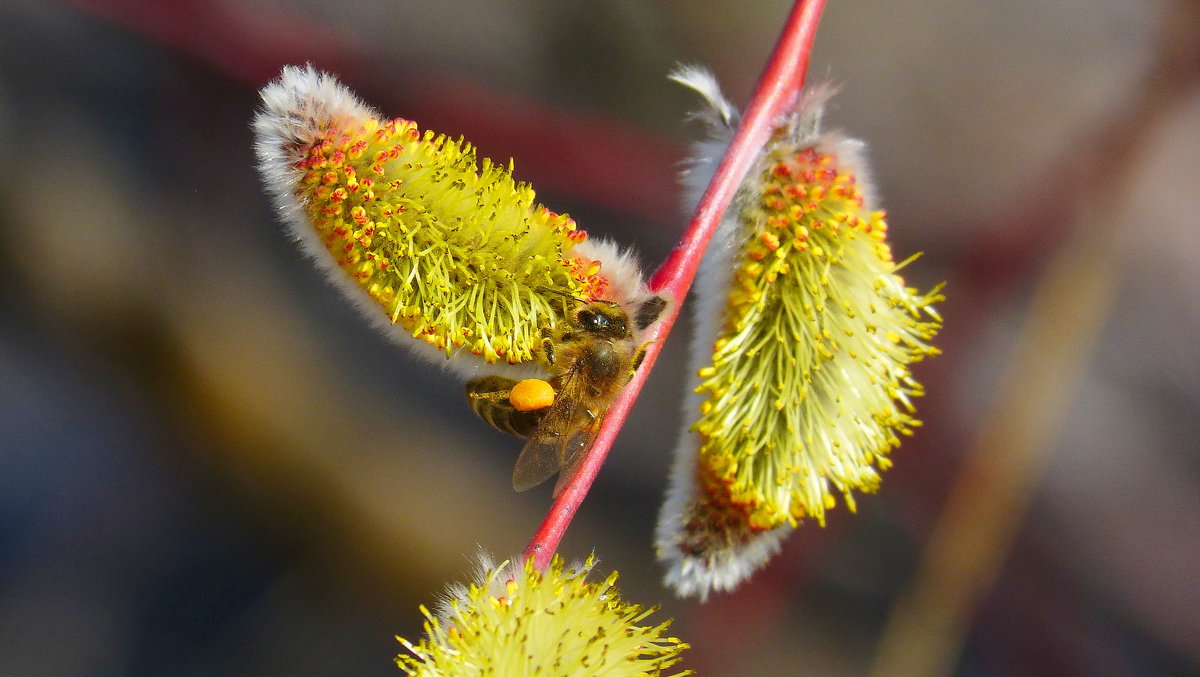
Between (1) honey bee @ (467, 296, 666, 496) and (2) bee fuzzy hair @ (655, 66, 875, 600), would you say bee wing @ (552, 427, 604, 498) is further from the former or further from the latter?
(2) bee fuzzy hair @ (655, 66, 875, 600)

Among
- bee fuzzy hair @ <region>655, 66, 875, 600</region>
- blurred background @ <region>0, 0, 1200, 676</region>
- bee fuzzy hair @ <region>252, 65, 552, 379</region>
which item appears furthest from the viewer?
blurred background @ <region>0, 0, 1200, 676</region>

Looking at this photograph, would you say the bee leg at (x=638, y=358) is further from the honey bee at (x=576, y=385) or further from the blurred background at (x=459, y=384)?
the blurred background at (x=459, y=384)

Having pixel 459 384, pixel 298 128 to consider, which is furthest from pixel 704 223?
pixel 459 384

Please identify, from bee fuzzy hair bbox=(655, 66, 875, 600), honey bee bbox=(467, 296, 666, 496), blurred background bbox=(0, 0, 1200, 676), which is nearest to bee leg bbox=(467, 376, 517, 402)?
honey bee bbox=(467, 296, 666, 496)

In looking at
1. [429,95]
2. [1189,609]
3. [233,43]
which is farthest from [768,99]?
[1189,609]

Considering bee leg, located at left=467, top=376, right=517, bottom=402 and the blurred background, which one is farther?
the blurred background

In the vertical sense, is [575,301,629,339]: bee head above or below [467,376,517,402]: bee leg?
above

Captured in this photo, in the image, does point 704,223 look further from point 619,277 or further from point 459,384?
point 459,384
